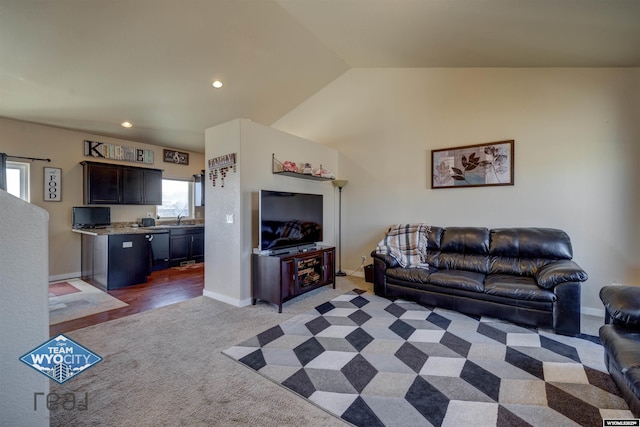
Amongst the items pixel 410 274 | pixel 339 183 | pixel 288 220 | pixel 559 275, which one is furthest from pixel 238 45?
pixel 559 275

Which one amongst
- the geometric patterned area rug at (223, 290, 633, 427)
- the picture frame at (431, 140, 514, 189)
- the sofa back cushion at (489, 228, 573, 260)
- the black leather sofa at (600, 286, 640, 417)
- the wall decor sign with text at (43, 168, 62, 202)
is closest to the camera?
the black leather sofa at (600, 286, 640, 417)

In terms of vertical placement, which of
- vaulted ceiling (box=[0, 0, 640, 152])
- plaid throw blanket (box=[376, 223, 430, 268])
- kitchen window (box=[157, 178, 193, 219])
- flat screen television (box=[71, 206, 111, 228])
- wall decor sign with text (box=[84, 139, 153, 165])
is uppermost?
vaulted ceiling (box=[0, 0, 640, 152])

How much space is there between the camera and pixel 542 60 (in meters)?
3.16

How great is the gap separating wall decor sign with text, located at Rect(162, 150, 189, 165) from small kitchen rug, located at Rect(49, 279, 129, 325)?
2893 mm

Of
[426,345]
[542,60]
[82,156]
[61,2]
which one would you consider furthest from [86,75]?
[542,60]

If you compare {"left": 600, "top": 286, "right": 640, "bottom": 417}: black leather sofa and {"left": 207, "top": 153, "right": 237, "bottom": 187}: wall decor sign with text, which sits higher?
{"left": 207, "top": 153, "right": 237, "bottom": 187}: wall decor sign with text

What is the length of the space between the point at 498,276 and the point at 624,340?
1499 millimetres

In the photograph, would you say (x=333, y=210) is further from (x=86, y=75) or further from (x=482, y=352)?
(x=86, y=75)

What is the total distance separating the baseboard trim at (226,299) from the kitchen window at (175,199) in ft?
10.5

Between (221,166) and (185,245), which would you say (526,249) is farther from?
(185,245)

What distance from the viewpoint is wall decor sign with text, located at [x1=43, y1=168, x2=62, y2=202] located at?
4531mm

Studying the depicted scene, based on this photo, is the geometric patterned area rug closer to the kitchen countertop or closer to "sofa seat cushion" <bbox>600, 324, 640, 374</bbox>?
"sofa seat cushion" <bbox>600, 324, 640, 374</bbox>

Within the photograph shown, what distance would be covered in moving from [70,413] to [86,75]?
375 cm

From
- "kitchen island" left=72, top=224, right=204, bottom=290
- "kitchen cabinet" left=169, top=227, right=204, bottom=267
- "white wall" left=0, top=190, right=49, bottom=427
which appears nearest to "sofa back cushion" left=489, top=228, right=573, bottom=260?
"white wall" left=0, top=190, right=49, bottom=427
